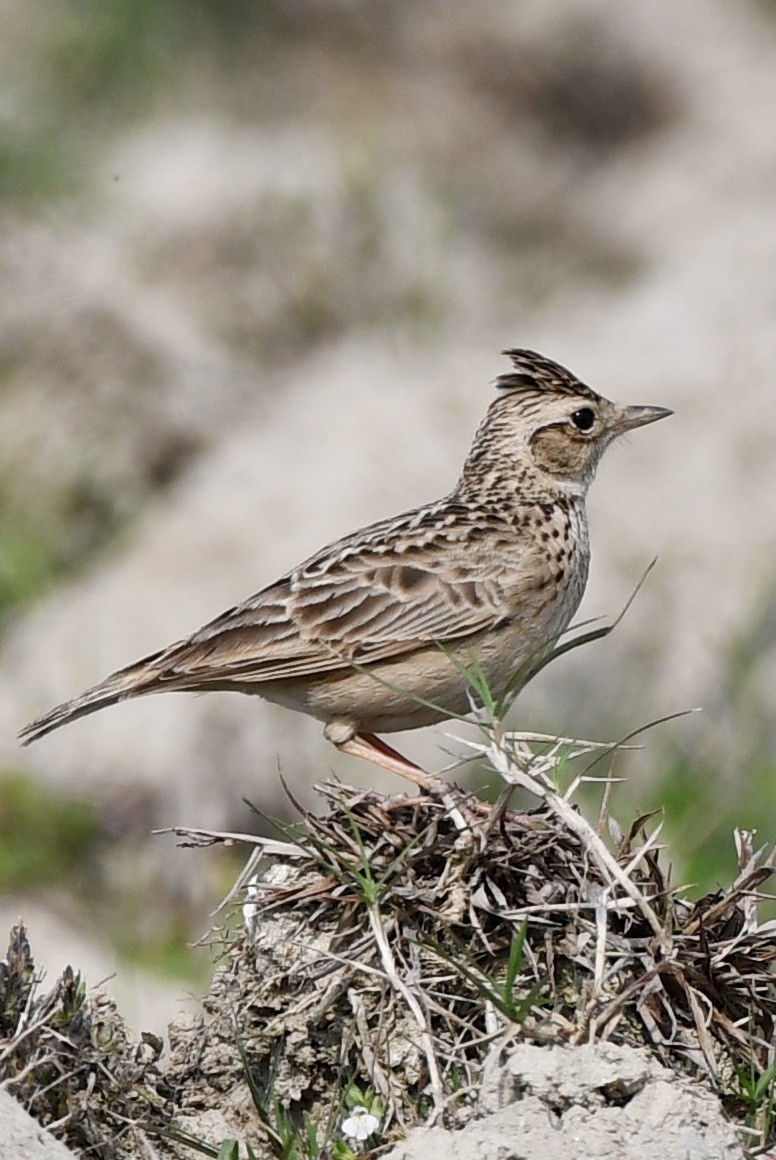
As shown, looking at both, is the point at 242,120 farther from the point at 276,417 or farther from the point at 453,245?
the point at 276,417

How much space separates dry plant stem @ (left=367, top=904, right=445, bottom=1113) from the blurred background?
1782 millimetres

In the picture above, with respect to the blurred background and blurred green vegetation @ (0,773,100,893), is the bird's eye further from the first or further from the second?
blurred green vegetation @ (0,773,100,893)

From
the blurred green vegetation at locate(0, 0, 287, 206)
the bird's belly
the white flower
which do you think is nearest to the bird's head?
the bird's belly

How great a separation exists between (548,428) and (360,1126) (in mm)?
3019

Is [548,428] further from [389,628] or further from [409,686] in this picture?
[409,686]

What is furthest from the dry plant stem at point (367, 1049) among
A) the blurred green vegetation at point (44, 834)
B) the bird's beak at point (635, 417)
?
the blurred green vegetation at point (44, 834)

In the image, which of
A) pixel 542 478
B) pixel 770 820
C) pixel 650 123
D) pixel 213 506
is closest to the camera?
pixel 542 478

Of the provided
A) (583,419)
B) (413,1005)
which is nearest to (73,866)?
(583,419)

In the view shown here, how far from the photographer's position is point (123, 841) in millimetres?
9391

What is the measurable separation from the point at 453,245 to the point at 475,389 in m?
4.08

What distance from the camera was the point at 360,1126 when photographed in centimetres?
425

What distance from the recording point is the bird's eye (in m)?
6.84

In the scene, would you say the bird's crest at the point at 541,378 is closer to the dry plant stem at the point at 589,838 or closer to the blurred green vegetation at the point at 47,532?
the dry plant stem at the point at 589,838

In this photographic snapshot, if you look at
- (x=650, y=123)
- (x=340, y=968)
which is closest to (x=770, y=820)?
(x=340, y=968)
